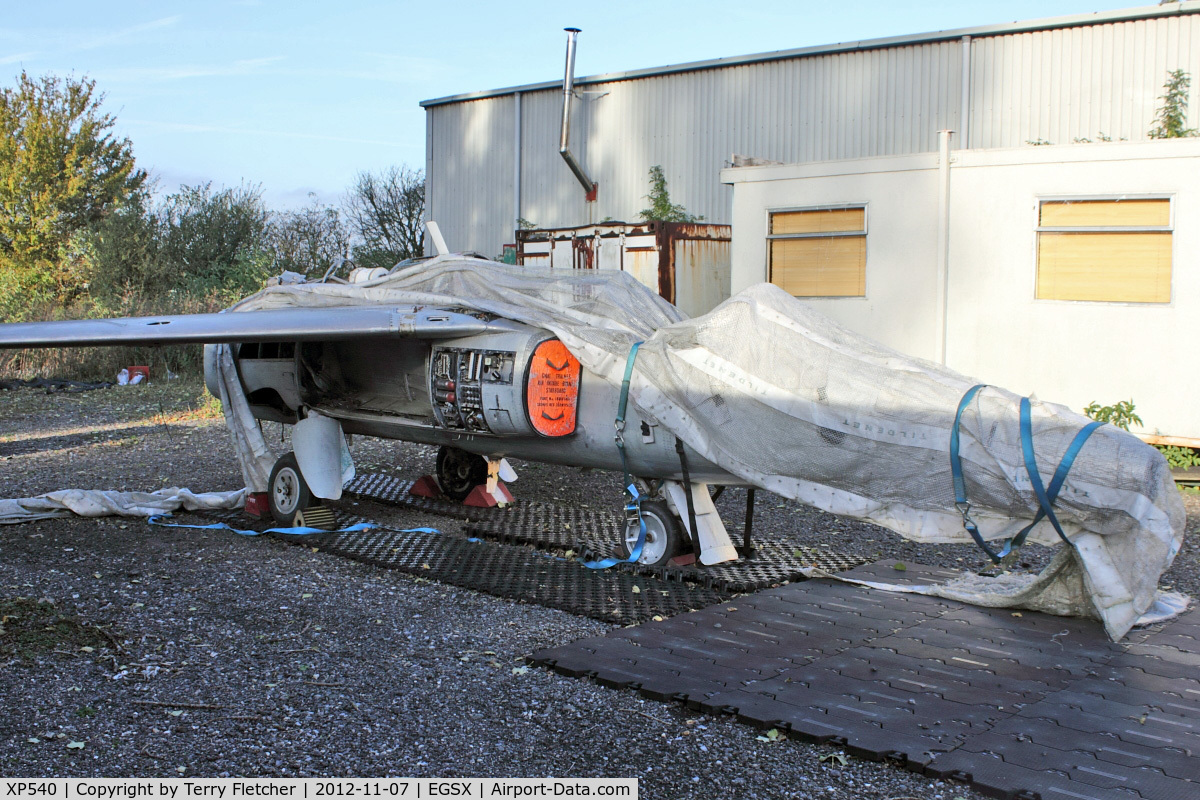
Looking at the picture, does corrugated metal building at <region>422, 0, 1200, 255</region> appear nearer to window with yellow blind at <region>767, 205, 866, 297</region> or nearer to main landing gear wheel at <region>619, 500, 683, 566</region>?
window with yellow blind at <region>767, 205, 866, 297</region>

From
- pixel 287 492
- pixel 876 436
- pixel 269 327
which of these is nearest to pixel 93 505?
pixel 287 492

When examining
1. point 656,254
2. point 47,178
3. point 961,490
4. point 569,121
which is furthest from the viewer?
point 47,178

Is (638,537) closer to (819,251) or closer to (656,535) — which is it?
(656,535)

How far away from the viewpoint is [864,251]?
39.5ft

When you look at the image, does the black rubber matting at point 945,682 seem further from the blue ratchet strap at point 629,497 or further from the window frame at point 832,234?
the window frame at point 832,234

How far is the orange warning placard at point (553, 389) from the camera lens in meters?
6.76

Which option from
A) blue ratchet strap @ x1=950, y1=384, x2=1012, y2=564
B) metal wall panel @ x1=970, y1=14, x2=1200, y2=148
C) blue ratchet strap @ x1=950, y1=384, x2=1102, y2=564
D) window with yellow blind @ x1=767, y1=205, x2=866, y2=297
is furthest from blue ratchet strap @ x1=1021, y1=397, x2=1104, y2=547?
metal wall panel @ x1=970, y1=14, x2=1200, y2=148

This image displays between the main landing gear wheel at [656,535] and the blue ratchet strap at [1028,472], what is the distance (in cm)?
214

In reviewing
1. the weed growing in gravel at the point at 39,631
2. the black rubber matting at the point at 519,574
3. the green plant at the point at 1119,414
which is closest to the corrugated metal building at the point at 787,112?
the green plant at the point at 1119,414

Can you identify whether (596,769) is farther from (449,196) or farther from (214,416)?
(449,196)

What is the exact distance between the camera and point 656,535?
22.6 feet

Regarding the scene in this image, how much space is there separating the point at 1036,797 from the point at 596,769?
1.56 meters

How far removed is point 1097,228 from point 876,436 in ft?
21.9

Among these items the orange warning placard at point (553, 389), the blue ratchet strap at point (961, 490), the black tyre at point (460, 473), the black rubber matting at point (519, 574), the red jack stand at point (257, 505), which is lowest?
the black rubber matting at point (519, 574)
